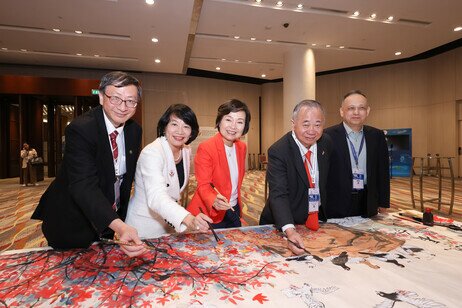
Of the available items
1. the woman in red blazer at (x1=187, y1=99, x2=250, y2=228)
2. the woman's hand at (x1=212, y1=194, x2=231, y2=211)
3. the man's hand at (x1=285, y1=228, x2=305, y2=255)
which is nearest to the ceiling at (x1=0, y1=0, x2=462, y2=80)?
the woman in red blazer at (x1=187, y1=99, x2=250, y2=228)

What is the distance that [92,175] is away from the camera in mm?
1209

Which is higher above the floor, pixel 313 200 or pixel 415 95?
pixel 415 95

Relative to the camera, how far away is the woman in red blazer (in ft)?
6.11

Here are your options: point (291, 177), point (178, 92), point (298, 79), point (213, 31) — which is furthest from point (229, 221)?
point (178, 92)

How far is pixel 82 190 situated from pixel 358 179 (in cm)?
176

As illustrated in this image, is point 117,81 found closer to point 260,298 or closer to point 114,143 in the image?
point 114,143

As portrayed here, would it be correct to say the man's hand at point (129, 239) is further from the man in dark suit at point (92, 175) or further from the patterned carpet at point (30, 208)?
the patterned carpet at point (30, 208)

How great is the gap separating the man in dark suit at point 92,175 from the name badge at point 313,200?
0.98 metres

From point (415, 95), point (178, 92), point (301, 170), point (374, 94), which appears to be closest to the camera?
point (301, 170)

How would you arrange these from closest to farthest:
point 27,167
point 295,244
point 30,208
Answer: point 295,244 < point 30,208 < point 27,167

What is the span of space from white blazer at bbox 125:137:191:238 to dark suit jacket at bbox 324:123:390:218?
3.62 ft

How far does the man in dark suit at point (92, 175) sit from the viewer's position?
1.16m

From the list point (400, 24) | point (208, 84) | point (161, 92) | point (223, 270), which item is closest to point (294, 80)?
point (400, 24)

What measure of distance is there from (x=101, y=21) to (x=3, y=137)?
280 inches
